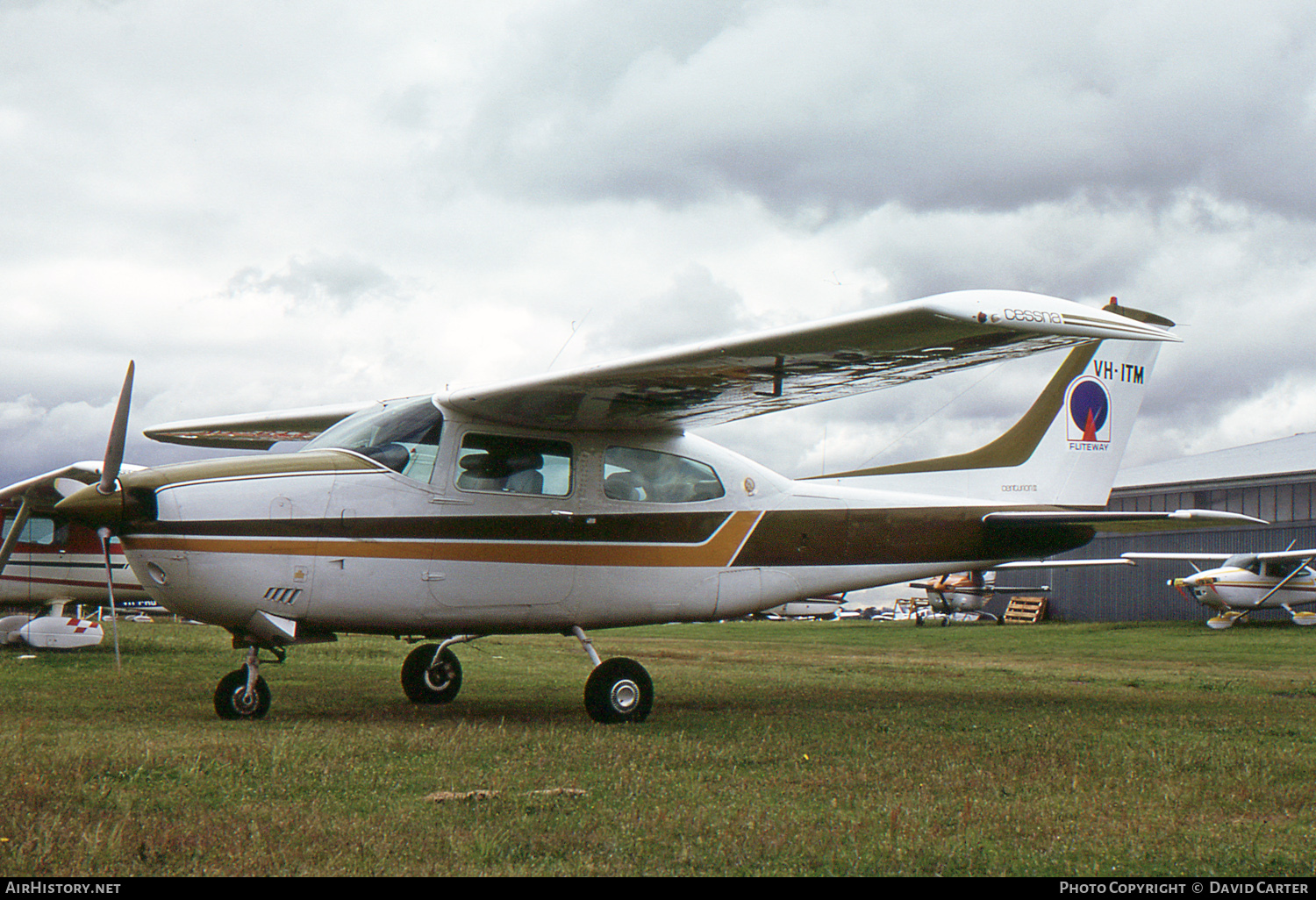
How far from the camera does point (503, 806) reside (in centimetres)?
501

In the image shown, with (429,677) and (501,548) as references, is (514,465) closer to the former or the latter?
(501,548)

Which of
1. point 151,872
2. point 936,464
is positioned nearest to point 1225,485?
point 936,464

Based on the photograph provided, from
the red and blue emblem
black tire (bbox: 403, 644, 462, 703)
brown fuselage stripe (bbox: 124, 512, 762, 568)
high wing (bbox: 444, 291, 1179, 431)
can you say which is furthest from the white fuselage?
the red and blue emblem

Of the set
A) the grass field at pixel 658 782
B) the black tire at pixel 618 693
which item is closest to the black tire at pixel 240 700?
the grass field at pixel 658 782

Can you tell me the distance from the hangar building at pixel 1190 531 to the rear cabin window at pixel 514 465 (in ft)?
117

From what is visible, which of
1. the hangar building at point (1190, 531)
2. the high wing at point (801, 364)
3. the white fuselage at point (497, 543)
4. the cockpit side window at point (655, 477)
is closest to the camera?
the high wing at point (801, 364)

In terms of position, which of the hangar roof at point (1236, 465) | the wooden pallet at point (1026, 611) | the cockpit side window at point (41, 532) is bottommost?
the wooden pallet at point (1026, 611)

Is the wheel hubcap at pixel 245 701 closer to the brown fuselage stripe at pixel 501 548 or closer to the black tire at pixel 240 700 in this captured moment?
the black tire at pixel 240 700

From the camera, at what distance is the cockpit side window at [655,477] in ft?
31.9

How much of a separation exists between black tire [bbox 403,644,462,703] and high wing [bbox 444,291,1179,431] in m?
2.92

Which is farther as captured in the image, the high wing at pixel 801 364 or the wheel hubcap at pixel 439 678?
the wheel hubcap at pixel 439 678

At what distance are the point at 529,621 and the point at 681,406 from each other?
7.60ft

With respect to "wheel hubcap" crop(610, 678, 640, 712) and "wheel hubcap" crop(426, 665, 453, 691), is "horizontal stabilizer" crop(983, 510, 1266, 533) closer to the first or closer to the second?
"wheel hubcap" crop(610, 678, 640, 712)
